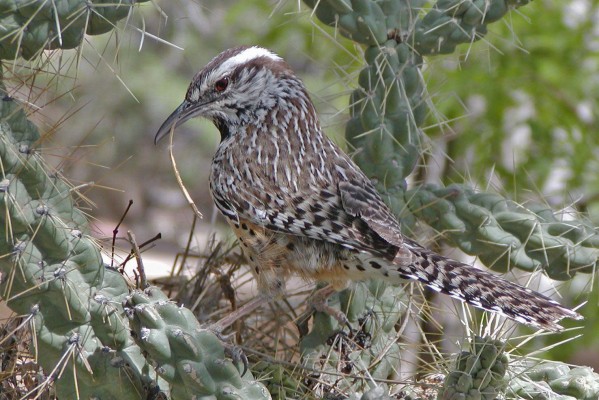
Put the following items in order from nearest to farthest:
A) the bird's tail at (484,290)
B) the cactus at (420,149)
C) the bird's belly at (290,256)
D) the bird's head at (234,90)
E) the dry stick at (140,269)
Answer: the bird's tail at (484,290) → the dry stick at (140,269) → the bird's belly at (290,256) → the cactus at (420,149) → the bird's head at (234,90)

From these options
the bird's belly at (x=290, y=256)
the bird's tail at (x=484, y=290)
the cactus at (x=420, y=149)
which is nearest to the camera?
the bird's tail at (x=484, y=290)

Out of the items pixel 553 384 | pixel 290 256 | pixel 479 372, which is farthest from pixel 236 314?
pixel 553 384

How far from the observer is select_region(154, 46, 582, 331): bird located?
8.14ft

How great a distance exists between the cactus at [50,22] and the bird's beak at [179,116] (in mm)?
670

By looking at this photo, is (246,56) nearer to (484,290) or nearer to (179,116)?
(179,116)

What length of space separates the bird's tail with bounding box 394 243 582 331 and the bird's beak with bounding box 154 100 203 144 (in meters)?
0.82

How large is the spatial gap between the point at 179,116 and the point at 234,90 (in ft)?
0.65

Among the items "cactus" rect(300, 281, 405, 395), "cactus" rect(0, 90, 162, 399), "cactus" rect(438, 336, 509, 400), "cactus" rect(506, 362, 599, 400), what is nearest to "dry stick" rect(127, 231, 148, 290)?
"cactus" rect(0, 90, 162, 399)

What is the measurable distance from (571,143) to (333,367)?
2.11 m

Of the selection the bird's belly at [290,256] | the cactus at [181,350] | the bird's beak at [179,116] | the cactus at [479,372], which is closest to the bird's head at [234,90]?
the bird's beak at [179,116]

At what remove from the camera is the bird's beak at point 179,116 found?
9.36ft

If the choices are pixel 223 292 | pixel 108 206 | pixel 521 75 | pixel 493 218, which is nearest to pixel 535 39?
pixel 521 75

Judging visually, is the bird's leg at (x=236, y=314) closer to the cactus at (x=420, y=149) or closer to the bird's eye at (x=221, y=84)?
the cactus at (x=420, y=149)

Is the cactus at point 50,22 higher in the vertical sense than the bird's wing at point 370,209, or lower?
higher
